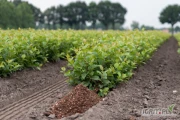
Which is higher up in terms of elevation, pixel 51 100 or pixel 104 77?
pixel 104 77

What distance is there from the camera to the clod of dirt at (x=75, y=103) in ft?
14.0

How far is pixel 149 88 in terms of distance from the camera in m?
5.94

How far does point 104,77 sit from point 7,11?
93.2 feet

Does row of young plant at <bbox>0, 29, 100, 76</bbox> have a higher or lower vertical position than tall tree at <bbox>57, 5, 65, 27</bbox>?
lower

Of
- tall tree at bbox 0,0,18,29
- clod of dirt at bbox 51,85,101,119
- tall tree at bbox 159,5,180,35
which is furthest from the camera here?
tall tree at bbox 159,5,180,35

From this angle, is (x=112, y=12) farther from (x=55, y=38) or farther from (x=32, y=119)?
(x=32, y=119)

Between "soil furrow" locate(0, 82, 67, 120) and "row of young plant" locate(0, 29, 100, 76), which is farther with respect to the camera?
"row of young plant" locate(0, 29, 100, 76)

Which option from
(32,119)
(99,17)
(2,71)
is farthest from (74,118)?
(99,17)

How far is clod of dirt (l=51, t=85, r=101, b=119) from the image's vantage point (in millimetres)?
4258

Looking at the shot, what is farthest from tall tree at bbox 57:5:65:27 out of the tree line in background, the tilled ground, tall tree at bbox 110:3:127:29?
the tilled ground

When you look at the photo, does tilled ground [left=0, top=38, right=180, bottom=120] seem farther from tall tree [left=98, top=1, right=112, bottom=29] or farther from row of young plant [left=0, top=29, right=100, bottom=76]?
tall tree [left=98, top=1, right=112, bottom=29]

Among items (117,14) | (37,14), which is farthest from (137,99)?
(117,14)

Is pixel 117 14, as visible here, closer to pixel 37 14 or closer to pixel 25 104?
pixel 37 14

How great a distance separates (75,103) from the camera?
4387 millimetres
